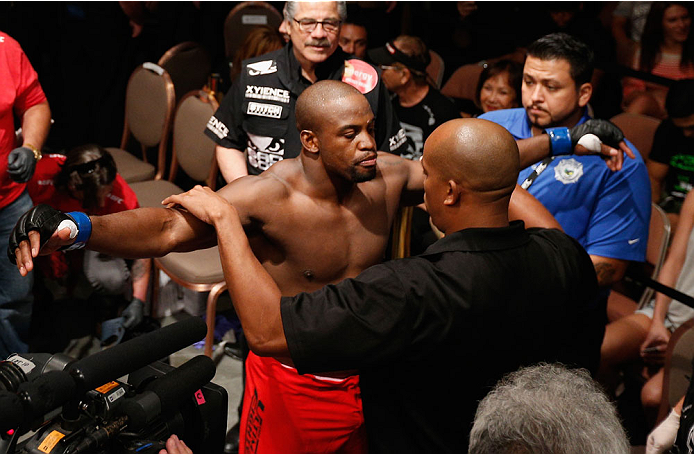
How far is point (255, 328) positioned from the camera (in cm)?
133

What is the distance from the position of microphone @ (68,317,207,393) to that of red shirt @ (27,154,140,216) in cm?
188

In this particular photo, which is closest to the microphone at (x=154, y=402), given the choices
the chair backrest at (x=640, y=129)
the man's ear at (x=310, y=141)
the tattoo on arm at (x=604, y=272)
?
the man's ear at (x=310, y=141)

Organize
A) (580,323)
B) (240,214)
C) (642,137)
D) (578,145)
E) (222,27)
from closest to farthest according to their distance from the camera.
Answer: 1. (580,323)
2. (240,214)
3. (578,145)
4. (642,137)
5. (222,27)

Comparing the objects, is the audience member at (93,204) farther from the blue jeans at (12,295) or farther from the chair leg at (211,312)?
the chair leg at (211,312)

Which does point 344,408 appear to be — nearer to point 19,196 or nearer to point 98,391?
point 98,391

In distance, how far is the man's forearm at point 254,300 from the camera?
1.33 metres

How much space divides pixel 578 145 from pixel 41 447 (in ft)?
5.23

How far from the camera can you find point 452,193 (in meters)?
1.43

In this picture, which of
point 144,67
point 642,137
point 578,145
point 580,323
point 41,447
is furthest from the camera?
point 144,67

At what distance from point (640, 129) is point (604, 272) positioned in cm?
165

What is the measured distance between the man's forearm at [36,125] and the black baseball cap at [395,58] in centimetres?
175

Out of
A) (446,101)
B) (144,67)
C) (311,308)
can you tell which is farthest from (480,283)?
(144,67)

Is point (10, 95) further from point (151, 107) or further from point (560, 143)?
point (560, 143)

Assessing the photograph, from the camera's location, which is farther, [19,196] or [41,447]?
[19,196]
